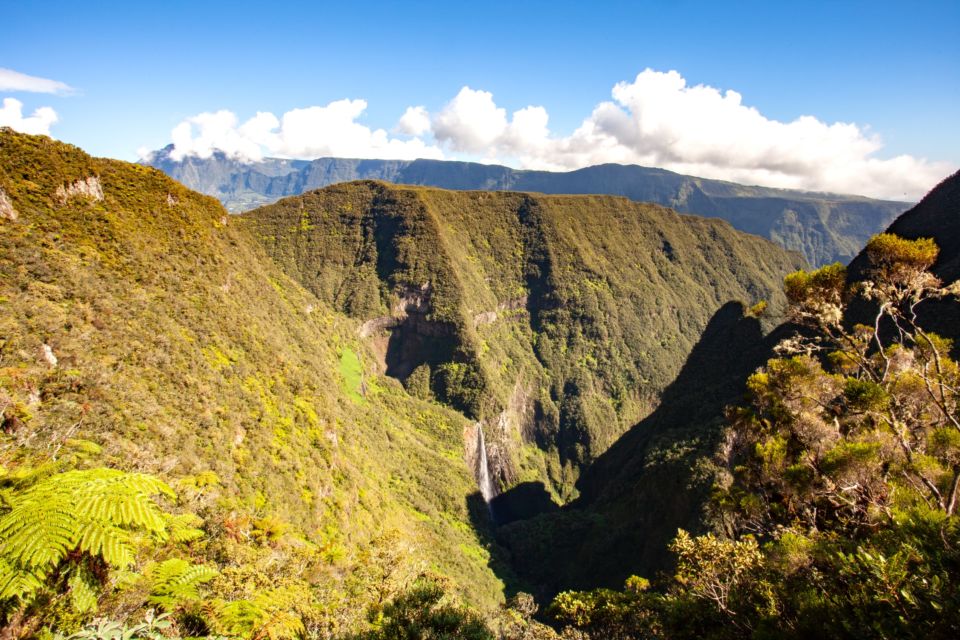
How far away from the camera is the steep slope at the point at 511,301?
119m

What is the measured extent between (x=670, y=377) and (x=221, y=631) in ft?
549

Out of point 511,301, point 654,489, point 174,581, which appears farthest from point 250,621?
point 511,301

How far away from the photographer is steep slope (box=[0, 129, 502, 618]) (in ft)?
60.3

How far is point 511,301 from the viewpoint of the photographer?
149625 millimetres

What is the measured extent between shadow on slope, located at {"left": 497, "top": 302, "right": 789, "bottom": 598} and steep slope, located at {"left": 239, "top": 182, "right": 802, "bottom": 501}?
31070 mm

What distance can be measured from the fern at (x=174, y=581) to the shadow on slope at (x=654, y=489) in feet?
175

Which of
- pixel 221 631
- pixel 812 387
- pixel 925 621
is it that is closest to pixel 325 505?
pixel 221 631

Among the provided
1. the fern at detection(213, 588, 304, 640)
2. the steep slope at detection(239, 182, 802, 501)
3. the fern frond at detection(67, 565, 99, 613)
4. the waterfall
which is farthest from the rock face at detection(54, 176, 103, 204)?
the waterfall

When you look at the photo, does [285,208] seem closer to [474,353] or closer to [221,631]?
[474,353]

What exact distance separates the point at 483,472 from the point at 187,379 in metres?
83.5

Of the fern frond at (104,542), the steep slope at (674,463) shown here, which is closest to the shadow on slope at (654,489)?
the steep slope at (674,463)

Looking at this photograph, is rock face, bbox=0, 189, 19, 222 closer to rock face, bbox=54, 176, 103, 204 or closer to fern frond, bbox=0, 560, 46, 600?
rock face, bbox=54, 176, 103, 204

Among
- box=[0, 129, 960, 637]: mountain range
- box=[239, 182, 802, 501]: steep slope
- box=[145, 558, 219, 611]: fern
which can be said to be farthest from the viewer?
box=[239, 182, 802, 501]: steep slope

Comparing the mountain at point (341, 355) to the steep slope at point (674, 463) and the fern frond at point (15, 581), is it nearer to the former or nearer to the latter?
the steep slope at point (674, 463)
